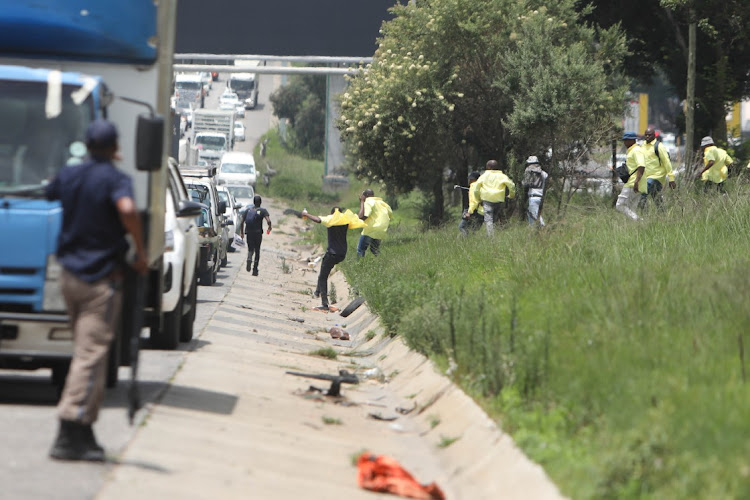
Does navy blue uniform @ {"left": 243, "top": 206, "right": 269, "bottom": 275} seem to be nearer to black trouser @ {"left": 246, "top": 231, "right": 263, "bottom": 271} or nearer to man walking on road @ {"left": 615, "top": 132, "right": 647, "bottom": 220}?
black trouser @ {"left": 246, "top": 231, "right": 263, "bottom": 271}

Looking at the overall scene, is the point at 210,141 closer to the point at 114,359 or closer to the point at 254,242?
the point at 254,242

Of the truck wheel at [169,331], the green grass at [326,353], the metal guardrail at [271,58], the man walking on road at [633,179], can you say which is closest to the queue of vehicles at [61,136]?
the truck wheel at [169,331]

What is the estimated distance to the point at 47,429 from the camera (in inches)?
316

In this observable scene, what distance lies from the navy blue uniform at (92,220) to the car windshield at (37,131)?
1.97 meters

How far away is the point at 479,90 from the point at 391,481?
22.8m

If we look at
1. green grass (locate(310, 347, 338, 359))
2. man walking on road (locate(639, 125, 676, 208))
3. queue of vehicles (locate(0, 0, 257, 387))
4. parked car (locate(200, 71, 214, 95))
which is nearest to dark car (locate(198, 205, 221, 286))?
green grass (locate(310, 347, 338, 359))

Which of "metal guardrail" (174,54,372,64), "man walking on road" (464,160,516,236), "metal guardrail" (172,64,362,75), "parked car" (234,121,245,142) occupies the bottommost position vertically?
"man walking on road" (464,160,516,236)

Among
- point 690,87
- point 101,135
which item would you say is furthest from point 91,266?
point 690,87

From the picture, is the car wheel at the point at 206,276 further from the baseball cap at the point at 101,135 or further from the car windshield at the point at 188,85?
the car windshield at the point at 188,85

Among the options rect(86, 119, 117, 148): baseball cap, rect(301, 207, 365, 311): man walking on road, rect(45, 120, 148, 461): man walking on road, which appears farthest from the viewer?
rect(301, 207, 365, 311): man walking on road

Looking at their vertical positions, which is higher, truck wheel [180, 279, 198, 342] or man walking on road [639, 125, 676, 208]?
man walking on road [639, 125, 676, 208]

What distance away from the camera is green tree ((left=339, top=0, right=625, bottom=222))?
26719 mm

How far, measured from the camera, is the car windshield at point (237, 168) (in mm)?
58250

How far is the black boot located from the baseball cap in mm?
1587
